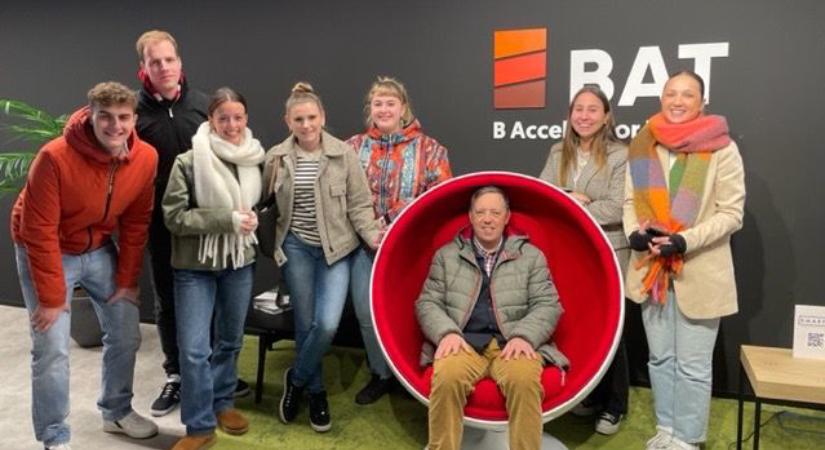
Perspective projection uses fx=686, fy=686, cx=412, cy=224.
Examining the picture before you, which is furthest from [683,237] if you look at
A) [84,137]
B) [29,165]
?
[29,165]

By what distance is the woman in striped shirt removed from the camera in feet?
8.78

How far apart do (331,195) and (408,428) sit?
41.5 inches

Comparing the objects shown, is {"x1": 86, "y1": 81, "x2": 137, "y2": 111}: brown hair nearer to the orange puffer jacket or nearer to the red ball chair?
the orange puffer jacket

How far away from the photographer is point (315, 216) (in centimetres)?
271

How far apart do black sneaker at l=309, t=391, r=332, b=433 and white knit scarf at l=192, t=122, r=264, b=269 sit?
713 millimetres

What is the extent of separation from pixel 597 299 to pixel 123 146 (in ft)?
5.82

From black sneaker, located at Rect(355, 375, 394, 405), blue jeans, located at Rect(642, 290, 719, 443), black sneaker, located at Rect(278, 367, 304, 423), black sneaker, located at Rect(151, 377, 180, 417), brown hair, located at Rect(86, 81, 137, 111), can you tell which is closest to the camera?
brown hair, located at Rect(86, 81, 137, 111)

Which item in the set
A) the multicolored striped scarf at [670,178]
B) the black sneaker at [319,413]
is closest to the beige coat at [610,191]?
the multicolored striped scarf at [670,178]

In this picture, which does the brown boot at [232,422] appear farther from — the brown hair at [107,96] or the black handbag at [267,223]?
the brown hair at [107,96]

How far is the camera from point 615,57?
309 centimetres

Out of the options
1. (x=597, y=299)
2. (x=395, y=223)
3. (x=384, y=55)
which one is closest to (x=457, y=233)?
(x=395, y=223)

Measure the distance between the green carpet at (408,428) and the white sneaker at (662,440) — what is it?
0.36 ft

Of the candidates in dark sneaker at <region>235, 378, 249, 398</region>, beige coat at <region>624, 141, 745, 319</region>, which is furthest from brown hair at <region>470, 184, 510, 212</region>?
dark sneaker at <region>235, 378, 249, 398</region>

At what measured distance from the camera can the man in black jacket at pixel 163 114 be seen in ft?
8.74
